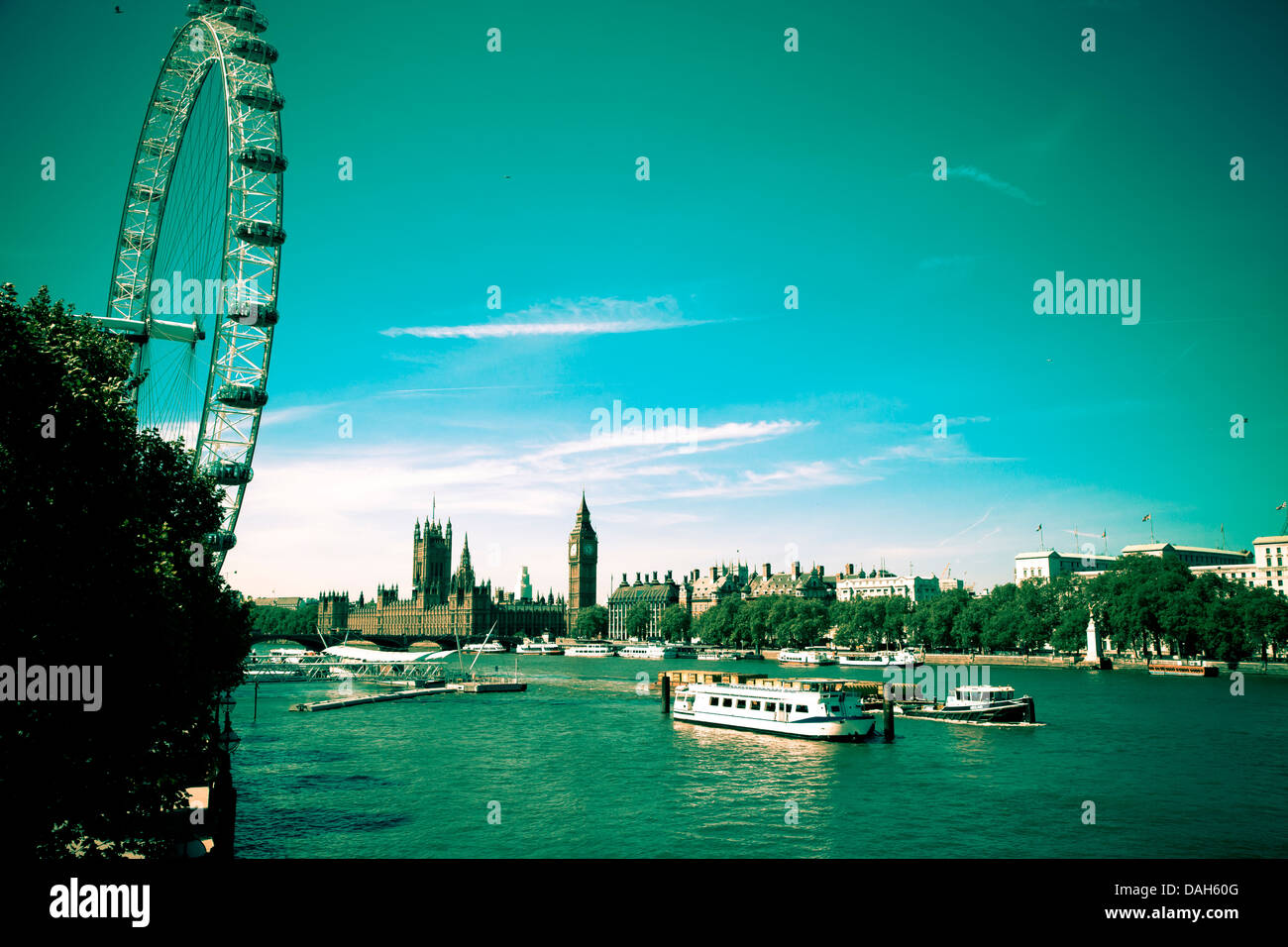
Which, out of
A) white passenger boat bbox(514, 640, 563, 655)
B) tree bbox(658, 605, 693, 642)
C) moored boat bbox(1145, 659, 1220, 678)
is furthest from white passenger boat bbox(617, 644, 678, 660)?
moored boat bbox(1145, 659, 1220, 678)

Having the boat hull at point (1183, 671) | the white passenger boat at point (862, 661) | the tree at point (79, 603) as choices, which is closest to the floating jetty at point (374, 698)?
the tree at point (79, 603)

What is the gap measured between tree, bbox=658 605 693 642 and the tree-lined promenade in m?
33.1

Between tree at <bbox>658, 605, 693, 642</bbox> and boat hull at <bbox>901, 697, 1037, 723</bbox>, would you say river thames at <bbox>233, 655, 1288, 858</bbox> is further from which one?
tree at <bbox>658, 605, 693, 642</bbox>

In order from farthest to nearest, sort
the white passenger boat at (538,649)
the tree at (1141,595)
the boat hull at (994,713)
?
the white passenger boat at (538,649), the tree at (1141,595), the boat hull at (994,713)

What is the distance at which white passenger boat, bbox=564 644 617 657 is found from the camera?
16818 centimetres

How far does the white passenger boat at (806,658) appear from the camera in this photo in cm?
11461

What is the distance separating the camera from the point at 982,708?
161 feet

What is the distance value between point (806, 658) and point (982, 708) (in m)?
69.3

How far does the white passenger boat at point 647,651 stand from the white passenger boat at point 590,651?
2.36m

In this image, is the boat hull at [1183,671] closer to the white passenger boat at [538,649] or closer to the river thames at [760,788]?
the river thames at [760,788]

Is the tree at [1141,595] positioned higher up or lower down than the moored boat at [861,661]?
higher up
